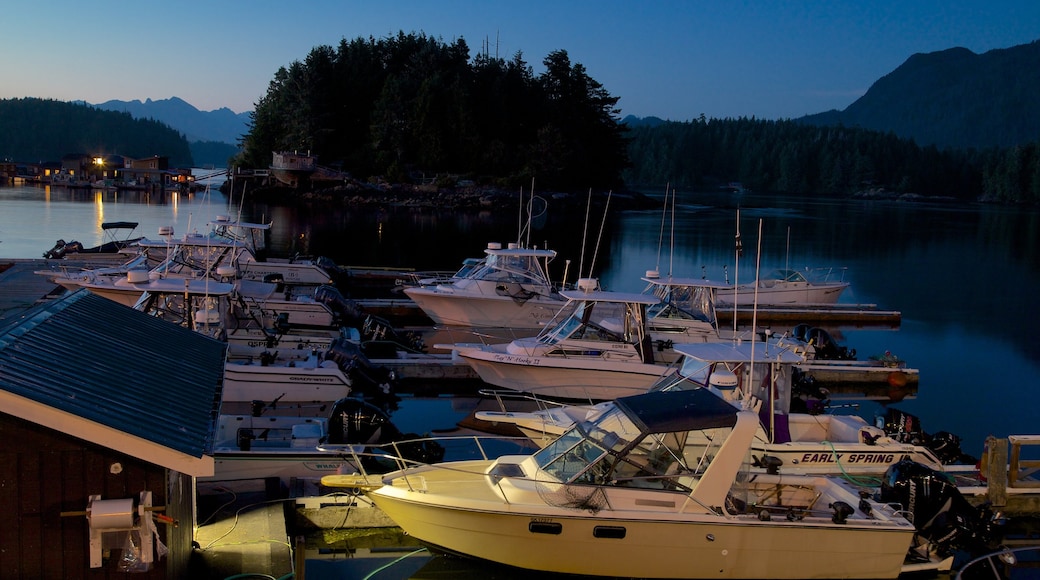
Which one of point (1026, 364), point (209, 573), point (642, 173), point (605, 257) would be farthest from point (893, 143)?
point (209, 573)

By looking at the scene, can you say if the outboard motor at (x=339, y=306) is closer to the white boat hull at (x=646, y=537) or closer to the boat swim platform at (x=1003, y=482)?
the white boat hull at (x=646, y=537)

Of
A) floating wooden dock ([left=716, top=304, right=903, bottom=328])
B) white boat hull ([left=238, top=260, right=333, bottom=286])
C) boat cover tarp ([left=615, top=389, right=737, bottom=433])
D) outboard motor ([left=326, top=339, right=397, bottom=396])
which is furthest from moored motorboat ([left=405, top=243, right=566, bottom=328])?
boat cover tarp ([left=615, top=389, right=737, bottom=433])

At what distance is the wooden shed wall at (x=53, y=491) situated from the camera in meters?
6.40

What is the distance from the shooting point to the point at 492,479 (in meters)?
9.88

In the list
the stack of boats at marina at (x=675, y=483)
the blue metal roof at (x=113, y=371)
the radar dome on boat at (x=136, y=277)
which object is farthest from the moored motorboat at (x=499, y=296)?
the blue metal roof at (x=113, y=371)

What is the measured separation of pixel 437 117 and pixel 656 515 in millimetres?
79421

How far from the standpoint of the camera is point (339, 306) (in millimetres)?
23328

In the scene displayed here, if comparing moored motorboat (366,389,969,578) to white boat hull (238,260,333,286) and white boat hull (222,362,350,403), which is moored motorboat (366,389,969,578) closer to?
white boat hull (222,362,350,403)

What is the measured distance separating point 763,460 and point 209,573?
6.92 metres

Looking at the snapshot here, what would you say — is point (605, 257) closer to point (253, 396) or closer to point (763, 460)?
point (253, 396)

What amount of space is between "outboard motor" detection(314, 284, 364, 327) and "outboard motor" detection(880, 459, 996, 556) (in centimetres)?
1607

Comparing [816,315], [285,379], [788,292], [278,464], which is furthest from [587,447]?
[788,292]

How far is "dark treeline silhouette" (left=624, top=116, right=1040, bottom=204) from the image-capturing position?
141125 millimetres

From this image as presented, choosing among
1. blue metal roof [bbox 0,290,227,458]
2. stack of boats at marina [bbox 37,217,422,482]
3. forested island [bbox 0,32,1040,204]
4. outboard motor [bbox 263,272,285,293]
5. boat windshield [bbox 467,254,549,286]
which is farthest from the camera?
forested island [bbox 0,32,1040,204]
